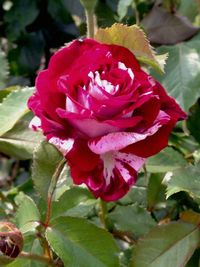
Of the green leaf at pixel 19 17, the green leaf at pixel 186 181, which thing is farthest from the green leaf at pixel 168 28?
the green leaf at pixel 19 17

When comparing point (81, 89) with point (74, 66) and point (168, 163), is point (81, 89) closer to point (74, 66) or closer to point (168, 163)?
point (74, 66)

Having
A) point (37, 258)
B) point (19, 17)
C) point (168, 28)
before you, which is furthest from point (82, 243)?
point (19, 17)

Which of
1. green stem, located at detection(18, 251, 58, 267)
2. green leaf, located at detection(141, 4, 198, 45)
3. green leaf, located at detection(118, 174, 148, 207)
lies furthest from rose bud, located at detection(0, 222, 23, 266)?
green leaf, located at detection(141, 4, 198, 45)

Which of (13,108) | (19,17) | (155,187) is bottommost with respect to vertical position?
(19,17)

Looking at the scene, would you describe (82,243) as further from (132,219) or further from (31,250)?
(132,219)

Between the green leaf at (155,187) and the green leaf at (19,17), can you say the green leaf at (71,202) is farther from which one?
the green leaf at (19,17)

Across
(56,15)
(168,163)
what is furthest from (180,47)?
(56,15)
